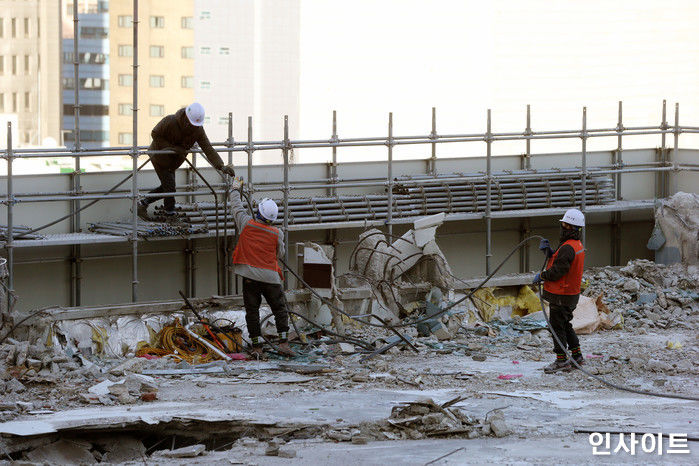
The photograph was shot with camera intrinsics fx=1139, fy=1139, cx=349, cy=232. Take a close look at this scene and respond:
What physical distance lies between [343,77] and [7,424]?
32.1 meters

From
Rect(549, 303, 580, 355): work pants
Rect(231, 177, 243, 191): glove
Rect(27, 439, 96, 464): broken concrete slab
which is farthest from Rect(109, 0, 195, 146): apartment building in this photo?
Rect(27, 439, 96, 464): broken concrete slab

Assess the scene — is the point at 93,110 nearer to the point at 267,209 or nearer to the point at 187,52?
the point at 187,52

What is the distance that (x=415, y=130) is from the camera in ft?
127

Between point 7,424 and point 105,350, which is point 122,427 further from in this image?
point 105,350

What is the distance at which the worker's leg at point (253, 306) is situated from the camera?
12.3 m

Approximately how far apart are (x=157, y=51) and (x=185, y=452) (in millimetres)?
47948

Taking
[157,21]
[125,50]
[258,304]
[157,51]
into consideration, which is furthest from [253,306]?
[125,50]

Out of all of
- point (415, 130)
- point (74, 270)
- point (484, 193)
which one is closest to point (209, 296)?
point (74, 270)

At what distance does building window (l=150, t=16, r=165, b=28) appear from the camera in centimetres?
5438

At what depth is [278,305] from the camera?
1238 centimetres

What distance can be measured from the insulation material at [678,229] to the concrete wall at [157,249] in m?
1.60

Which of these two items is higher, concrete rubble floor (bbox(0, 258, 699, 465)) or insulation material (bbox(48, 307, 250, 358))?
insulation material (bbox(48, 307, 250, 358))

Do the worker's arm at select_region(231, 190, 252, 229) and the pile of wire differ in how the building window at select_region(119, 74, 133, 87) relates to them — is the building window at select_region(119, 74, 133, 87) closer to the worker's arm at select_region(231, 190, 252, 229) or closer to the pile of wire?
the worker's arm at select_region(231, 190, 252, 229)

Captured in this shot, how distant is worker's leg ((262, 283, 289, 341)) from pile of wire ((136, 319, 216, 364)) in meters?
0.77
